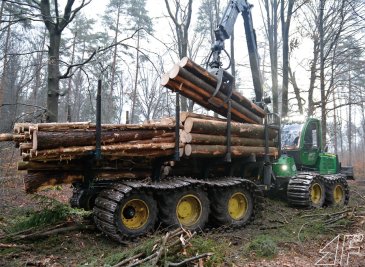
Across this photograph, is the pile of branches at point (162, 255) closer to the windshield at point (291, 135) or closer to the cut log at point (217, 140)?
the cut log at point (217, 140)

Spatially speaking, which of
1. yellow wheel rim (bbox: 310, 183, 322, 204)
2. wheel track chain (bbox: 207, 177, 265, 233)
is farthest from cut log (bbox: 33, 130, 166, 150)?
yellow wheel rim (bbox: 310, 183, 322, 204)

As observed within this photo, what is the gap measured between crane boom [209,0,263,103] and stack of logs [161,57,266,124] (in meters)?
1.09

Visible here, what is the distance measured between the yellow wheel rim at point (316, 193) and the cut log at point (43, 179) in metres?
7.07

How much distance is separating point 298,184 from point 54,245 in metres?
6.80

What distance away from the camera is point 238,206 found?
841 centimetres

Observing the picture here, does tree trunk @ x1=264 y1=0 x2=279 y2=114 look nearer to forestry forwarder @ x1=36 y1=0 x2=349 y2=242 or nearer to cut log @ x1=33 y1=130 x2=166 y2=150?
forestry forwarder @ x1=36 y1=0 x2=349 y2=242

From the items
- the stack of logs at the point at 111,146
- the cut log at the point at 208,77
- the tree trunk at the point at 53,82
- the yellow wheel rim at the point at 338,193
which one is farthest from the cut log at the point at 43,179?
the yellow wheel rim at the point at 338,193

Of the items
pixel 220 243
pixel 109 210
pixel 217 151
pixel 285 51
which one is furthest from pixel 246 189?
pixel 285 51

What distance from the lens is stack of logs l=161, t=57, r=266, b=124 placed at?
7.66 m

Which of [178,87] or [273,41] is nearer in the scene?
[178,87]

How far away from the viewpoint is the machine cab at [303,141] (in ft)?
37.3

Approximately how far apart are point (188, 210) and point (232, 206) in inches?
50.4

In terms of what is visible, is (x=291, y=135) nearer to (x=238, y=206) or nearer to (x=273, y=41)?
(x=238, y=206)

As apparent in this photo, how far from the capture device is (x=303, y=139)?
11336mm
